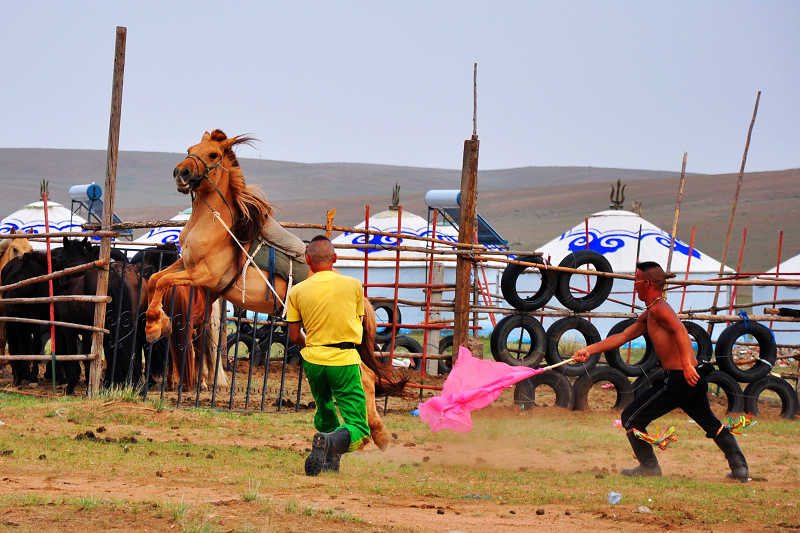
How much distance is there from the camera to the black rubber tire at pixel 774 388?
1176 centimetres

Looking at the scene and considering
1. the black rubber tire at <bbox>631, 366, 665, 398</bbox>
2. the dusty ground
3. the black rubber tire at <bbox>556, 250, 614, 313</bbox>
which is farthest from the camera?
the black rubber tire at <bbox>556, 250, 614, 313</bbox>

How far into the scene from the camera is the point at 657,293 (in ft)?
23.2

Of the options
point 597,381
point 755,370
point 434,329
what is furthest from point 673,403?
point 434,329

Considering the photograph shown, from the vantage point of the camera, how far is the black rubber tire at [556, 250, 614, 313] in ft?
37.4

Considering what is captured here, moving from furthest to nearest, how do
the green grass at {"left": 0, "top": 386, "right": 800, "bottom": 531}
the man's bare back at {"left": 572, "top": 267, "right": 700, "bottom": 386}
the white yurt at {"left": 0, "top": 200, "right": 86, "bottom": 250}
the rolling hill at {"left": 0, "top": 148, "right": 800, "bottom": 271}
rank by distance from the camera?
the rolling hill at {"left": 0, "top": 148, "right": 800, "bottom": 271} < the white yurt at {"left": 0, "top": 200, "right": 86, "bottom": 250} < the man's bare back at {"left": 572, "top": 267, "right": 700, "bottom": 386} < the green grass at {"left": 0, "top": 386, "right": 800, "bottom": 531}

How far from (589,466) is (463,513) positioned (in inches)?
105

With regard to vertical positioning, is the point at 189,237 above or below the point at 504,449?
above

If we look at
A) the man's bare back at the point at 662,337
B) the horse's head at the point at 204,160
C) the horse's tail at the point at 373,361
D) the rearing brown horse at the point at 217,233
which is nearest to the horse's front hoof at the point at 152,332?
the rearing brown horse at the point at 217,233

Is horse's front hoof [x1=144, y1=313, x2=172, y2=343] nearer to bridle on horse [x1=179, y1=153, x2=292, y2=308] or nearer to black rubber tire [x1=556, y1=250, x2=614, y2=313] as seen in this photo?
bridle on horse [x1=179, y1=153, x2=292, y2=308]

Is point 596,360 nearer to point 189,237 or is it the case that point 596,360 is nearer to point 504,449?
point 504,449

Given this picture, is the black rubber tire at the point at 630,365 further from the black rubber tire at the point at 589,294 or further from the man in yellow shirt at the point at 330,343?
the man in yellow shirt at the point at 330,343

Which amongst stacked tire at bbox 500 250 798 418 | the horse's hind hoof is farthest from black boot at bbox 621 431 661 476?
stacked tire at bbox 500 250 798 418

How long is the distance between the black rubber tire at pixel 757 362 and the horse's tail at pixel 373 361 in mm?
4949

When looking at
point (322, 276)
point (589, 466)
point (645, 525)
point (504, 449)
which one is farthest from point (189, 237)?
point (645, 525)
